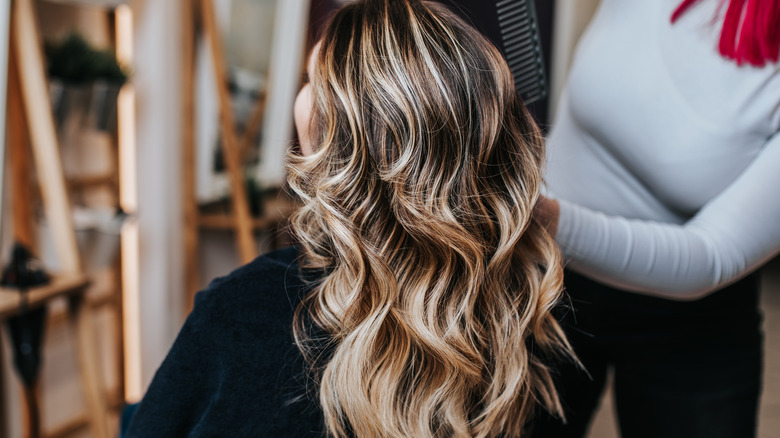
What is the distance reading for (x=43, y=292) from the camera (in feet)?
4.06

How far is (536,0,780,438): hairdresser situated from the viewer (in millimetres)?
786

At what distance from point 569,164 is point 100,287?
4.95 ft

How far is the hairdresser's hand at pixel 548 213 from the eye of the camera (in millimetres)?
754

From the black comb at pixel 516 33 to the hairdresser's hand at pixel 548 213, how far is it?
295mm

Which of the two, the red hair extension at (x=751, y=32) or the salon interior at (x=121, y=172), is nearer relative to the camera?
the red hair extension at (x=751, y=32)

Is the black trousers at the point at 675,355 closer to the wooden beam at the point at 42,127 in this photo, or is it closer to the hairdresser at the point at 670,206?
the hairdresser at the point at 670,206

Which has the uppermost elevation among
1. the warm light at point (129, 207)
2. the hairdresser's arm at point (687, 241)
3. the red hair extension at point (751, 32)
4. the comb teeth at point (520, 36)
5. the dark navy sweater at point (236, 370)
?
the red hair extension at point (751, 32)

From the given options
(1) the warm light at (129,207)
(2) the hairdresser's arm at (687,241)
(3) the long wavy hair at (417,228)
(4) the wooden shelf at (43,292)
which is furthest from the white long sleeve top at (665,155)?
(1) the warm light at (129,207)

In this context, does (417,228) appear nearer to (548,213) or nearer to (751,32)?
(548,213)

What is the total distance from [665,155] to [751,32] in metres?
0.21

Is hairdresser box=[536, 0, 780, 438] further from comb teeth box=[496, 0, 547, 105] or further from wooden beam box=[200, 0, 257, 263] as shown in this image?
wooden beam box=[200, 0, 257, 263]

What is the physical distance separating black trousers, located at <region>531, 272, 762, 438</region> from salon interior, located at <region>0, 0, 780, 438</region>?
0.44m

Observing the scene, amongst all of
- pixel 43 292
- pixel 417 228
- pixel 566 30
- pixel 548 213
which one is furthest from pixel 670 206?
pixel 566 30

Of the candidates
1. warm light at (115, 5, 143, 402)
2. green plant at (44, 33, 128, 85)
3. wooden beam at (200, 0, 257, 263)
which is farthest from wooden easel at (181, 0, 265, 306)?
green plant at (44, 33, 128, 85)
